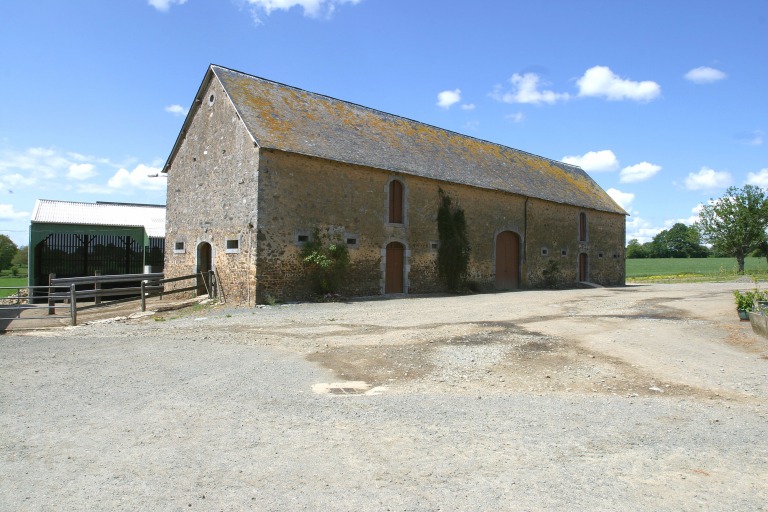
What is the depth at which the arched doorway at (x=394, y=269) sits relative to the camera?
18.8 metres

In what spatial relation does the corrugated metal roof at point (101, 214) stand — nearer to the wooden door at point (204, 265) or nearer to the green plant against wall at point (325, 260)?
the wooden door at point (204, 265)

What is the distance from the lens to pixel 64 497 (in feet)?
11.2

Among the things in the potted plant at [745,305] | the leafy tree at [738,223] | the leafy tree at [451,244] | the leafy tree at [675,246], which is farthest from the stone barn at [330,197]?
the leafy tree at [675,246]

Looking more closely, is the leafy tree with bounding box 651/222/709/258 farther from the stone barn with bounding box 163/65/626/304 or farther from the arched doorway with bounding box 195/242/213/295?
the arched doorway with bounding box 195/242/213/295

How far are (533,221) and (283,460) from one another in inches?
870

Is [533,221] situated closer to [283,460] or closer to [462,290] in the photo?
[462,290]

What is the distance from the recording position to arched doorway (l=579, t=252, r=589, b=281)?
2786 centimetres

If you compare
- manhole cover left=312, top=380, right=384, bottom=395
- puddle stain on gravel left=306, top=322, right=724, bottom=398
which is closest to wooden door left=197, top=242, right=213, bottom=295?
puddle stain on gravel left=306, top=322, right=724, bottom=398

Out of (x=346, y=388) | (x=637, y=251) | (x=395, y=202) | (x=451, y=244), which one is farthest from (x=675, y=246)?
(x=346, y=388)

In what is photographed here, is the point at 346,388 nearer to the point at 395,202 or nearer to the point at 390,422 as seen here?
the point at 390,422

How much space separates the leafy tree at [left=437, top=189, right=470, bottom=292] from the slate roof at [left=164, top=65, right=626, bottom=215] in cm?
118

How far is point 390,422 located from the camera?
193 inches

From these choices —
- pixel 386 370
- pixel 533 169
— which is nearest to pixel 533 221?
pixel 533 169

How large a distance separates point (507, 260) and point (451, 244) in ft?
13.4
